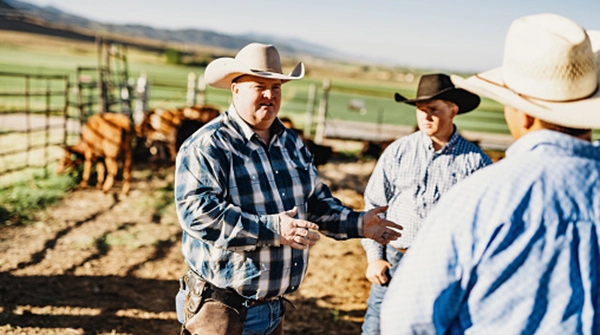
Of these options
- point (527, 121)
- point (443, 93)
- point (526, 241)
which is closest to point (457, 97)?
point (443, 93)

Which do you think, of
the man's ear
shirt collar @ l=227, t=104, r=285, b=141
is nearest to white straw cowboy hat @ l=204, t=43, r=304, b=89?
shirt collar @ l=227, t=104, r=285, b=141

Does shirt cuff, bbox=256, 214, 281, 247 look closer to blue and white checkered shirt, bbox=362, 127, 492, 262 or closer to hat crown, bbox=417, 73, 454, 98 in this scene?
blue and white checkered shirt, bbox=362, 127, 492, 262

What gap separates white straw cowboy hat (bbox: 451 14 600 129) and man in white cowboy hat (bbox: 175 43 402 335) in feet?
2.86

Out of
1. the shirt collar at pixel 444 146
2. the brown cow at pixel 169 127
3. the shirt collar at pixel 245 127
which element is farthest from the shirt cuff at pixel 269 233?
the brown cow at pixel 169 127

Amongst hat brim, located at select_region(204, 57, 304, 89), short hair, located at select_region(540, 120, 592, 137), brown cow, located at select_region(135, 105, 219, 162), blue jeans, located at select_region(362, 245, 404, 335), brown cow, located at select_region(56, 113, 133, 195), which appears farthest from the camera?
brown cow, located at select_region(135, 105, 219, 162)

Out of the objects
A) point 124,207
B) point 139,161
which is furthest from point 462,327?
point 139,161

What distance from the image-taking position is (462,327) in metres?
1.24

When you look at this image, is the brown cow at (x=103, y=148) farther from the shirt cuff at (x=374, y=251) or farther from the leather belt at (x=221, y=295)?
the leather belt at (x=221, y=295)

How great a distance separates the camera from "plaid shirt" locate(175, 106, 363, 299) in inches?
75.2

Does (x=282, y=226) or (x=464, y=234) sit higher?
(x=464, y=234)

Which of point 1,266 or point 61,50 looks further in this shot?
point 61,50

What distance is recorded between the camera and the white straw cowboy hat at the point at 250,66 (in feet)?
7.36

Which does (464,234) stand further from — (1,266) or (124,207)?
(124,207)

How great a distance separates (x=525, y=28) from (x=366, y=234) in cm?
123
